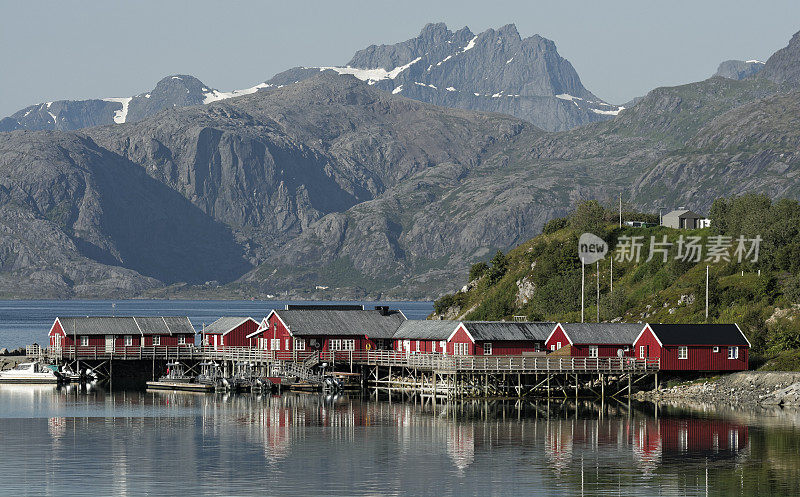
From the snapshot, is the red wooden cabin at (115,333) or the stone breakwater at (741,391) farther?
the red wooden cabin at (115,333)

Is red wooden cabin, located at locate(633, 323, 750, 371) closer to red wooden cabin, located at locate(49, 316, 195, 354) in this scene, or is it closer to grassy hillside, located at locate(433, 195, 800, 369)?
grassy hillside, located at locate(433, 195, 800, 369)

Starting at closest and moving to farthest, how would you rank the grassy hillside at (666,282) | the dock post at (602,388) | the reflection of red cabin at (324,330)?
the dock post at (602,388) → the reflection of red cabin at (324,330) → the grassy hillside at (666,282)

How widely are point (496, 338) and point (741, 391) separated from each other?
23.9 meters

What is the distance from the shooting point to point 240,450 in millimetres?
78625

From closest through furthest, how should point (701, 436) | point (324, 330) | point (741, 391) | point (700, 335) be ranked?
point (701, 436) < point (741, 391) < point (700, 335) < point (324, 330)

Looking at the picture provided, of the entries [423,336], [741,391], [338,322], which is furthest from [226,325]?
[741,391]

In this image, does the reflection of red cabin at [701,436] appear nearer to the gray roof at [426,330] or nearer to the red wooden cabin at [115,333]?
the gray roof at [426,330]

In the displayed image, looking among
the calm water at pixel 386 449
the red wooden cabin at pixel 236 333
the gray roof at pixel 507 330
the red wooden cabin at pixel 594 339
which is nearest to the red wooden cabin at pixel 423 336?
the gray roof at pixel 507 330

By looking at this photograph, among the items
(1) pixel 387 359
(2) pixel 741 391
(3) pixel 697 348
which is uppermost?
(3) pixel 697 348

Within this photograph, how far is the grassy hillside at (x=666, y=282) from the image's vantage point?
13150cm

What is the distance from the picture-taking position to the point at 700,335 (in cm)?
11694

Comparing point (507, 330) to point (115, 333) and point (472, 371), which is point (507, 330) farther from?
point (115, 333)

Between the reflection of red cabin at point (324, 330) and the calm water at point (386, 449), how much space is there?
14.5 m

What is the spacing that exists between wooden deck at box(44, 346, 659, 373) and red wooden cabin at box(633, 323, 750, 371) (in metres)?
1.79
